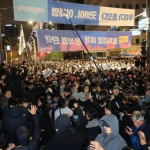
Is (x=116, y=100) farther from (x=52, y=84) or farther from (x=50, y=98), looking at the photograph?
(x=52, y=84)

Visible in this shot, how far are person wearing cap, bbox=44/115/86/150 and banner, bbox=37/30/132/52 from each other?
5787 millimetres

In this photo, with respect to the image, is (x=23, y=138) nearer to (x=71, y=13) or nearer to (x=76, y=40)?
(x=71, y=13)

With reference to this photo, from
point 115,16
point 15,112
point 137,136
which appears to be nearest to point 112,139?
point 137,136

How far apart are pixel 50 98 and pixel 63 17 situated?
3.54m

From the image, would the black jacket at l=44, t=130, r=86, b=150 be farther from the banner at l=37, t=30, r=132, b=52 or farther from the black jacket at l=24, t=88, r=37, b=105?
the banner at l=37, t=30, r=132, b=52

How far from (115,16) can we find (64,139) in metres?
7.95

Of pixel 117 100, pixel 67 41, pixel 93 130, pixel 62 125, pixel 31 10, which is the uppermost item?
pixel 31 10

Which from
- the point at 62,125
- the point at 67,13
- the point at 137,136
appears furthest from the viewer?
the point at 67,13

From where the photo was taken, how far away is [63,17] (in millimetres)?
8211

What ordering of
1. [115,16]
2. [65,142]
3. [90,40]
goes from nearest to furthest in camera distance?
[65,142] < [90,40] < [115,16]

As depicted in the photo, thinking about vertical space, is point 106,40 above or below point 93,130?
above

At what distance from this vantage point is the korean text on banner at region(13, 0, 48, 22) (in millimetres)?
7054

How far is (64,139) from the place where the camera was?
265 centimetres

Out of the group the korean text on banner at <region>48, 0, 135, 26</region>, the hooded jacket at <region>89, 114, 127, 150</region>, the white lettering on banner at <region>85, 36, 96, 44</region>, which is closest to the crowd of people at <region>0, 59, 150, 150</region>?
the hooded jacket at <region>89, 114, 127, 150</region>
